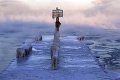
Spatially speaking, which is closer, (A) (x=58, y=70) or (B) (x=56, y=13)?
(A) (x=58, y=70)

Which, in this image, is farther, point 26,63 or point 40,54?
point 40,54

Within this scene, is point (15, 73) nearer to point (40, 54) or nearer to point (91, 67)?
point (91, 67)

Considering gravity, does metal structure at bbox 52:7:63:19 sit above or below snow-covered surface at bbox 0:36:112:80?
above

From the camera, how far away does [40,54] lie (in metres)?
28.1

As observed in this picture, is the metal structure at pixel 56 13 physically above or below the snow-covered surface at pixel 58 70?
above

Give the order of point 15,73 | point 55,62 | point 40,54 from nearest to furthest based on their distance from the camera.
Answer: point 15,73 < point 55,62 < point 40,54

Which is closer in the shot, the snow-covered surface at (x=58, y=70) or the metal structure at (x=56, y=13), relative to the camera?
the snow-covered surface at (x=58, y=70)

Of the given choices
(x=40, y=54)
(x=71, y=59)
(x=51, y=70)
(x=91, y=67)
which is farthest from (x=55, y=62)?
(x=40, y=54)

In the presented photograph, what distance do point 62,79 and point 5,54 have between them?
27715mm

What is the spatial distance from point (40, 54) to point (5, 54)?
59.1 feet

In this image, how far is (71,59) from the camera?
998 inches

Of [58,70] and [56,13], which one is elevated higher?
[56,13]

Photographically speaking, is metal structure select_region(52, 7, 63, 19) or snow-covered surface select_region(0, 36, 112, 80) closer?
snow-covered surface select_region(0, 36, 112, 80)

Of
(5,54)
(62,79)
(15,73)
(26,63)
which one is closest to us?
(62,79)
